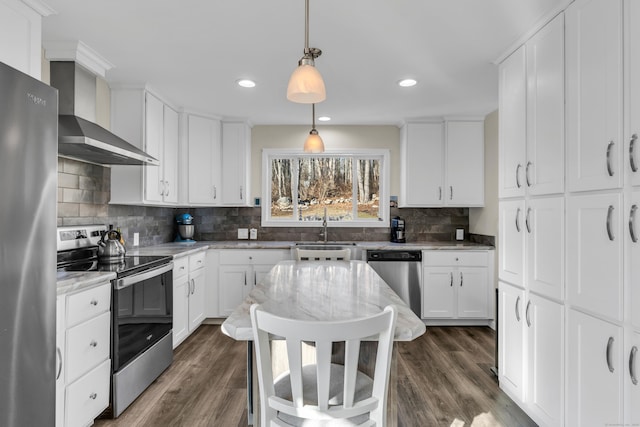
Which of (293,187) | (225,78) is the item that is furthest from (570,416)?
(293,187)

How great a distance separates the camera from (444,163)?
4188 mm

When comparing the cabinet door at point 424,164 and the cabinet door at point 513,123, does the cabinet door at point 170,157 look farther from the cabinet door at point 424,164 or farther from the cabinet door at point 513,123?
the cabinet door at point 513,123

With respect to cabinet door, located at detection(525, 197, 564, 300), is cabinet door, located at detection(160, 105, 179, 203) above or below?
above

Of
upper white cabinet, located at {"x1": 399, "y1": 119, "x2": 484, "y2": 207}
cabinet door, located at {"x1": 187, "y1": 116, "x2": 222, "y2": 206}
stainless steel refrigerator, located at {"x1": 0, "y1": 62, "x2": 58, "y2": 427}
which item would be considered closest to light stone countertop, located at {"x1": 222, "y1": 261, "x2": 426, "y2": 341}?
stainless steel refrigerator, located at {"x1": 0, "y1": 62, "x2": 58, "y2": 427}

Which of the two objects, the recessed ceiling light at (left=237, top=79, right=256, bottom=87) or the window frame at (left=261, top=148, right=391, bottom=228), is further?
the window frame at (left=261, top=148, right=391, bottom=228)

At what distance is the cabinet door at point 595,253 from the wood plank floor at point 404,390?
0.98 metres

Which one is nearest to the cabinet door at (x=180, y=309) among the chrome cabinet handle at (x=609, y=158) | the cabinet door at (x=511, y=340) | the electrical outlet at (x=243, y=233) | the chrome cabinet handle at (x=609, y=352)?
the electrical outlet at (x=243, y=233)

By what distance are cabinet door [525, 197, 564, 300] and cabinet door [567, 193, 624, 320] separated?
0.07m

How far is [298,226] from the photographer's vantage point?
4613 millimetres

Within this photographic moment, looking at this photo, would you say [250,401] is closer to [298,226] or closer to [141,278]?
[141,278]

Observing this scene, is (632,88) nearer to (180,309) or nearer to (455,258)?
(455,258)

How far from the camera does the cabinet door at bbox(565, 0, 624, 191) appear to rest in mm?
1484

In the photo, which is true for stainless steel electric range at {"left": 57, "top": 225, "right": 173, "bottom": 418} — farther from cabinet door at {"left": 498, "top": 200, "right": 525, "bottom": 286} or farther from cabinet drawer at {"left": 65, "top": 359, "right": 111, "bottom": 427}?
cabinet door at {"left": 498, "top": 200, "right": 525, "bottom": 286}

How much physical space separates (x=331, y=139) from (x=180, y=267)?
2.45 meters
